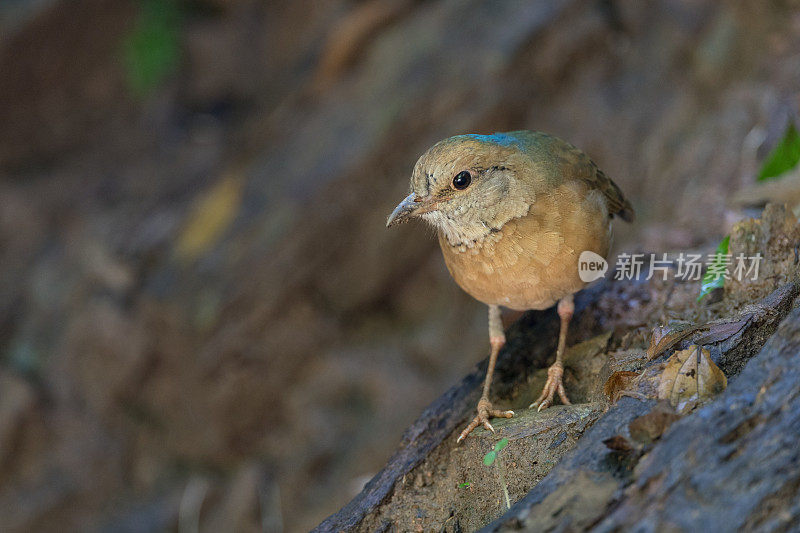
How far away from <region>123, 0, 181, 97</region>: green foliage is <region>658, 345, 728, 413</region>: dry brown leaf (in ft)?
29.3

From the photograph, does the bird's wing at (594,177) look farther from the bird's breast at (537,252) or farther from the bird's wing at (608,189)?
the bird's breast at (537,252)

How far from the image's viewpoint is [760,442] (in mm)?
1952

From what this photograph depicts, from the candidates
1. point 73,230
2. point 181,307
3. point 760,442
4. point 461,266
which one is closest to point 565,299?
point 461,266

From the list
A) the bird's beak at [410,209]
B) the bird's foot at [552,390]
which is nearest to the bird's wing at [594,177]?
the bird's beak at [410,209]

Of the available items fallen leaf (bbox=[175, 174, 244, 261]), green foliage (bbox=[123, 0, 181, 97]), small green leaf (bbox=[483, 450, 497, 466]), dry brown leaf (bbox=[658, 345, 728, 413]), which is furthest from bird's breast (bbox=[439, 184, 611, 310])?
green foliage (bbox=[123, 0, 181, 97])

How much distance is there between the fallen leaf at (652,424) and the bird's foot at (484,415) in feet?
3.62

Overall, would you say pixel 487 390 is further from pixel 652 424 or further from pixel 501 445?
pixel 652 424

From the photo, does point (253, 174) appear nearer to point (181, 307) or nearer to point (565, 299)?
point (181, 307)

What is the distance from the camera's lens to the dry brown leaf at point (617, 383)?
273 cm

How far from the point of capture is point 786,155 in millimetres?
4660

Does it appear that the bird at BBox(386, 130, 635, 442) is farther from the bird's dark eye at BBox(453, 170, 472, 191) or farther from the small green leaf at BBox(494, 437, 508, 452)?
the small green leaf at BBox(494, 437, 508, 452)

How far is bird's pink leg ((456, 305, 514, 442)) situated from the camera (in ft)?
11.0

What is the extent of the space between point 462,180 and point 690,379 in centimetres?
143

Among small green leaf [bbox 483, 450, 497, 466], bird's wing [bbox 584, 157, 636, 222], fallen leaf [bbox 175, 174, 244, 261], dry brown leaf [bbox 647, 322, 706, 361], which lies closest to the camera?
dry brown leaf [bbox 647, 322, 706, 361]
